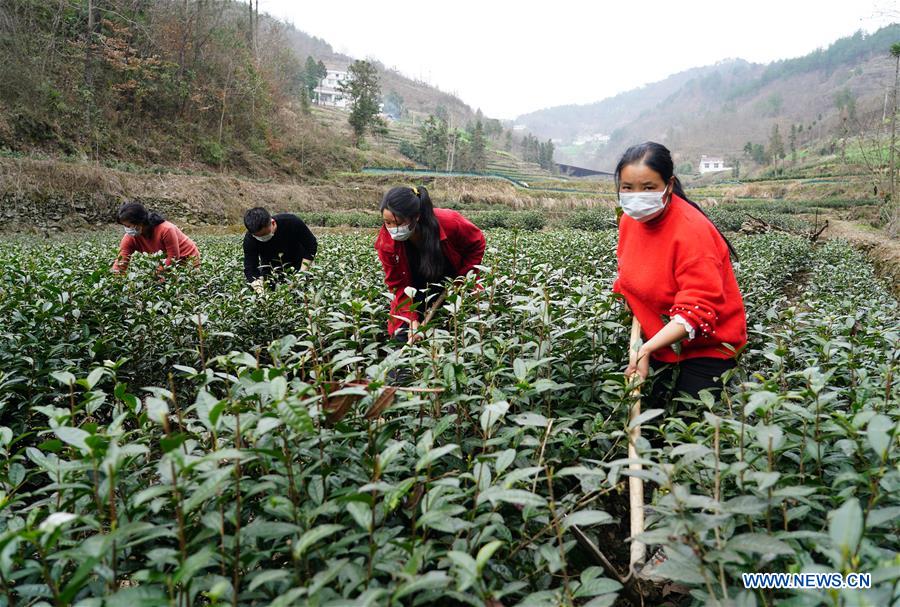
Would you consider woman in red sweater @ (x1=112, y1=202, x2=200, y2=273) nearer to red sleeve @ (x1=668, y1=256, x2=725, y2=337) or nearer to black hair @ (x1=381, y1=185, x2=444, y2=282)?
black hair @ (x1=381, y1=185, x2=444, y2=282)

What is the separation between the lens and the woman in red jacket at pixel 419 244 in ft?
8.67

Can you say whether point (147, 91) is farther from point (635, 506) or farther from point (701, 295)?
point (635, 506)

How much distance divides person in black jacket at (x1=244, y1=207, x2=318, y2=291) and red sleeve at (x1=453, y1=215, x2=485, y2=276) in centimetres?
141

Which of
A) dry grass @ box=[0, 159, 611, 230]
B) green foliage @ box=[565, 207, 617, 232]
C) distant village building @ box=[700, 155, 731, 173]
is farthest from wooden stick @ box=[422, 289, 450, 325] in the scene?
distant village building @ box=[700, 155, 731, 173]

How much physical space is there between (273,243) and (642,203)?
3.12m

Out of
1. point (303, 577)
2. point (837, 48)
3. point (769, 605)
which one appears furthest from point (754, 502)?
point (837, 48)

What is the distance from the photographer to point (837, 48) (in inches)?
4540

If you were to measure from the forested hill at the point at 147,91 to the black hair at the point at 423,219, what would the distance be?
20.9 metres

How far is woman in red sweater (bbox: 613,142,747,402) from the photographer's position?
1783mm

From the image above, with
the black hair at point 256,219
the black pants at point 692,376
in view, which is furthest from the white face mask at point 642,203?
the black hair at point 256,219

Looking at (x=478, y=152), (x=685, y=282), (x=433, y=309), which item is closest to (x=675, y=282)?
(x=685, y=282)

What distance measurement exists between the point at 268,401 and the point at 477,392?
0.64m

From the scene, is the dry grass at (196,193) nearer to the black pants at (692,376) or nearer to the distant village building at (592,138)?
the black pants at (692,376)

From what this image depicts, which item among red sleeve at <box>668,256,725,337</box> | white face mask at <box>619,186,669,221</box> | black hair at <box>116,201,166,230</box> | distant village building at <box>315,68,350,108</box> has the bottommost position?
red sleeve at <box>668,256,725,337</box>
